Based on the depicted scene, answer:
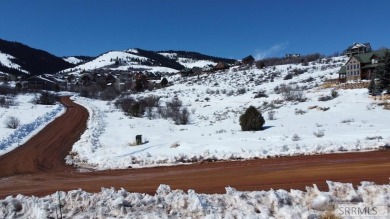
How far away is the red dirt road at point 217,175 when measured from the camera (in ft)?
32.0

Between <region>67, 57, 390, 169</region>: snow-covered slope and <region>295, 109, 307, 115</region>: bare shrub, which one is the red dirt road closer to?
<region>67, 57, 390, 169</region>: snow-covered slope

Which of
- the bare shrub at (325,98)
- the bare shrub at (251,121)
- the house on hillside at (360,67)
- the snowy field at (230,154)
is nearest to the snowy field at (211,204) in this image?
the snowy field at (230,154)

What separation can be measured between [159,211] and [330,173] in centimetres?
530

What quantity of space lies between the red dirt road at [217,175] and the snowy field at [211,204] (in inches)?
52.9

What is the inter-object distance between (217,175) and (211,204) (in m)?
3.82

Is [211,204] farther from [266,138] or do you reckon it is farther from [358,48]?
[358,48]

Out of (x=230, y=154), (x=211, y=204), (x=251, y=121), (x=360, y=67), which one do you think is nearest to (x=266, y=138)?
(x=230, y=154)

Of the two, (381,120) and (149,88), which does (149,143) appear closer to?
(381,120)

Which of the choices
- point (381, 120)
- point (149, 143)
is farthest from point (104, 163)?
point (381, 120)

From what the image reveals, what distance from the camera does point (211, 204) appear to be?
7.63 metres

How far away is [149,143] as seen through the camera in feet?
66.5

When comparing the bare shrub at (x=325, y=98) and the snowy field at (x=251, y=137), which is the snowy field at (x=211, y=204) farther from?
the bare shrub at (x=325, y=98)

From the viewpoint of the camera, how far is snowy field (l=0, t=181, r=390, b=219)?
22.9 feet

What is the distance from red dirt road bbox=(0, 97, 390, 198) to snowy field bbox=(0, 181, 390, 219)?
1.34 m
